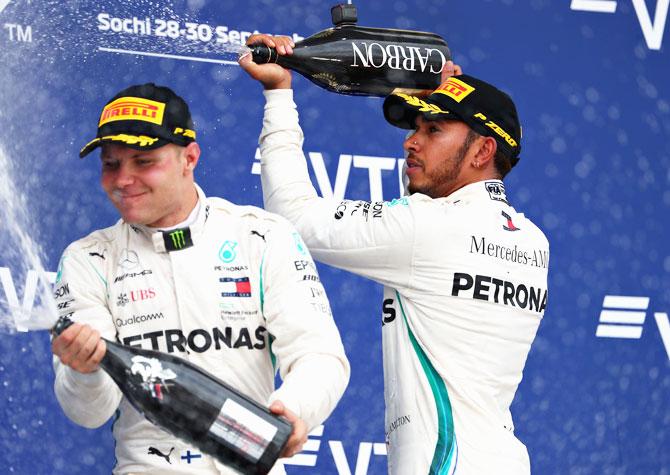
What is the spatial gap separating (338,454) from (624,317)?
0.94 m

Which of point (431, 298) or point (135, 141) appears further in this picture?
point (431, 298)

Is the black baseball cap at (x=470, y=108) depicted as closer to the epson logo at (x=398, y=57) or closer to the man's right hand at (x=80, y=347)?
the epson logo at (x=398, y=57)

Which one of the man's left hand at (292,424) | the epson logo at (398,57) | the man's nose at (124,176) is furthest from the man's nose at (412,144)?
the man's left hand at (292,424)

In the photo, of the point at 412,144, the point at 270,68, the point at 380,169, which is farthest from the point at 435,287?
the point at 380,169

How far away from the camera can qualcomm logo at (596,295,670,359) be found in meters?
3.73

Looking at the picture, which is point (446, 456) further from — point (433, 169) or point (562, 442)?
point (562, 442)

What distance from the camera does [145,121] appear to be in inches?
88.6

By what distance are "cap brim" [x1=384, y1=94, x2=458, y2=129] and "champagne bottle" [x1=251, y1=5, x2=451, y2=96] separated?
39mm

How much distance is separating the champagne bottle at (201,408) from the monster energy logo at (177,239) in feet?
0.89

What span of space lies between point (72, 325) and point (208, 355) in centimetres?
32

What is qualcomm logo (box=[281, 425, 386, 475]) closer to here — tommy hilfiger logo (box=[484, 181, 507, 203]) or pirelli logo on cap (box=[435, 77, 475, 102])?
tommy hilfiger logo (box=[484, 181, 507, 203])

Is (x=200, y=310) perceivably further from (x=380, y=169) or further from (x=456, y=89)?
(x=380, y=169)

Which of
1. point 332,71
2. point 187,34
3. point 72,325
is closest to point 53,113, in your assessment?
point 187,34

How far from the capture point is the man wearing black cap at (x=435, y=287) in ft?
8.71
